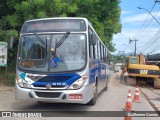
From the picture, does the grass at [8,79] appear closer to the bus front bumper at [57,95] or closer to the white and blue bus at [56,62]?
the white and blue bus at [56,62]

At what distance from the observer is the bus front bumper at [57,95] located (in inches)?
400

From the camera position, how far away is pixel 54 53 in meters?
10.7

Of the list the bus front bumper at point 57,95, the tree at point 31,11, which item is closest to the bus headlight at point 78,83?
the bus front bumper at point 57,95

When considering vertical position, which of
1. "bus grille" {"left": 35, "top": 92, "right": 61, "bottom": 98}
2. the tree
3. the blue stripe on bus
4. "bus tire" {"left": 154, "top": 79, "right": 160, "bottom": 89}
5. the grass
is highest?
the tree

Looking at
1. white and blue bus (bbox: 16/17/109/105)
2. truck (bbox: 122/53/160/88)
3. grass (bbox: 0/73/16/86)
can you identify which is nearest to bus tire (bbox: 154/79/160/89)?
truck (bbox: 122/53/160/88)

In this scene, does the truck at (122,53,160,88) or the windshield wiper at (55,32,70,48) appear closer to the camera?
the windshield wiper at (55,32,70,48)

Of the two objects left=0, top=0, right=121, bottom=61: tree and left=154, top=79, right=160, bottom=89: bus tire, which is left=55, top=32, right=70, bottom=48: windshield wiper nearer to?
left=0, top=0, right=121, bottom=61: tree

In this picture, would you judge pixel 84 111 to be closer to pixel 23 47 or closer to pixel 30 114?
pixel 30 114

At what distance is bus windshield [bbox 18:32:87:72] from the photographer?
34.4 feet

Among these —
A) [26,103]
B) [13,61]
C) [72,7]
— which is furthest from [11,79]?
[26,103]

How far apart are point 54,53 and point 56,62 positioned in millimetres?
336

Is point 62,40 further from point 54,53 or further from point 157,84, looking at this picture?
point 157,84

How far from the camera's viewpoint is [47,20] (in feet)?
37.0

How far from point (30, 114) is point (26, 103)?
2601mm
